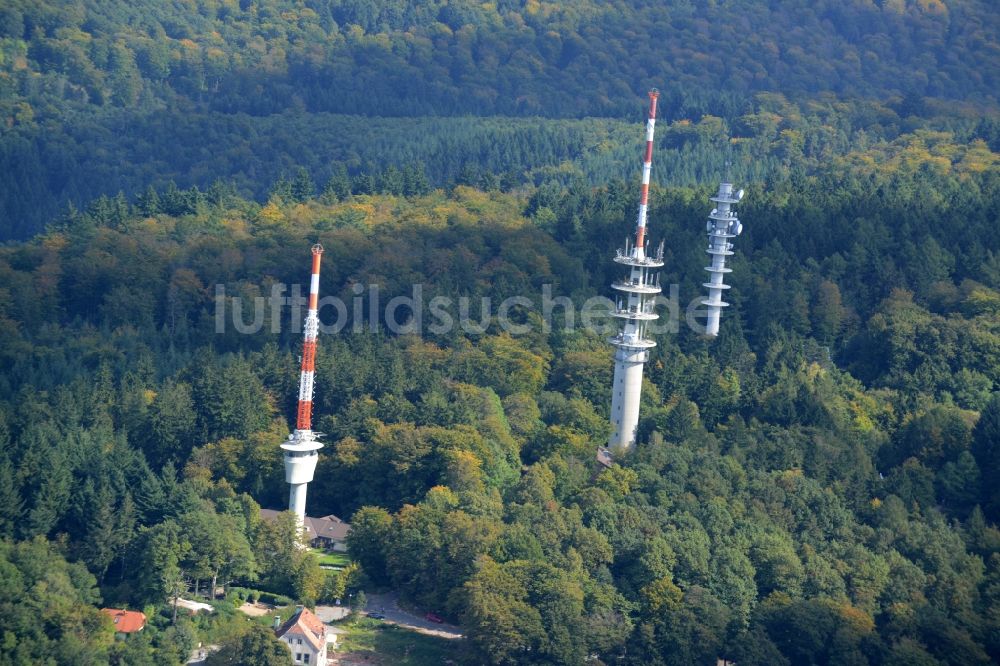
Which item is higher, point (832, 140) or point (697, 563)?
point (832, 140)

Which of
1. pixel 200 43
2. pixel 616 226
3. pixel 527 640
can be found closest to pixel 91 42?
pixel 200 43

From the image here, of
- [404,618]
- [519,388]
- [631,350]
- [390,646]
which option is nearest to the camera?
[390,646]

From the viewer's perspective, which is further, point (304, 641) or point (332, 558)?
point (332, 558)

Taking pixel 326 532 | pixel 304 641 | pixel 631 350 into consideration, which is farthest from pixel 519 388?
pixel 304 641

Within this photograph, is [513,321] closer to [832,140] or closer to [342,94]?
[832,140]

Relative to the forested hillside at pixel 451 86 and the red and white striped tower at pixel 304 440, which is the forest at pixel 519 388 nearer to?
the forested hillside at pixel 451 86

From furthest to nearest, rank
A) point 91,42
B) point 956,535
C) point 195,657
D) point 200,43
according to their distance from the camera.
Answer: point 200,43 < point 91,42 < point 956,535 < point 195,657

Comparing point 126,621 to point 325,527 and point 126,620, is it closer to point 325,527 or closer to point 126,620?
point 126,620

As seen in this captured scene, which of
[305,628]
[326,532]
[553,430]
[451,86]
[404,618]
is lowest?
[404,618]
